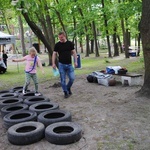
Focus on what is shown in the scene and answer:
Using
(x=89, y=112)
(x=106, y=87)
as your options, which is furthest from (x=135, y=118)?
(x=106, y=87)

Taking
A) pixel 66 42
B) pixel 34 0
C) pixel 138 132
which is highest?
pixel 34 0

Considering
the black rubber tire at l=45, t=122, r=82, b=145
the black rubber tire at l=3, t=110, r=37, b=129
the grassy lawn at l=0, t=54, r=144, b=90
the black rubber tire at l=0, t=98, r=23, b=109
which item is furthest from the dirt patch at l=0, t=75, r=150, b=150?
the grassy lawn at l=0, t=54, r=144, b=90

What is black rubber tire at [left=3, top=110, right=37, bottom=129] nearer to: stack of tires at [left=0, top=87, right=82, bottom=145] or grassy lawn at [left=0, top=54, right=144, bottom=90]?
stack of tires at [left=0, top=87, right=82, bottom=145]

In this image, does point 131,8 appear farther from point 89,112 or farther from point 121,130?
point 121,130

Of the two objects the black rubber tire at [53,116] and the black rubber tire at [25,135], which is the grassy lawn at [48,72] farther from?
the black rubber tire at [25,135]

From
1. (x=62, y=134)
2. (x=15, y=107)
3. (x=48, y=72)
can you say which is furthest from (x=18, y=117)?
(x=48, y=72)

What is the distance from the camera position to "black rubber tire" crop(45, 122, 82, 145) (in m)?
4.08

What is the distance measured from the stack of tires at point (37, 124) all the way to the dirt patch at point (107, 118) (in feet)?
0.40

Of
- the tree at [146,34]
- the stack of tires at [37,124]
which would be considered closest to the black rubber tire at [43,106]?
the stack of tires at [37,124]

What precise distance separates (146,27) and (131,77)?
2.68 metres

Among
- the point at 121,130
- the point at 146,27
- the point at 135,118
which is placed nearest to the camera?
the point at 121,130

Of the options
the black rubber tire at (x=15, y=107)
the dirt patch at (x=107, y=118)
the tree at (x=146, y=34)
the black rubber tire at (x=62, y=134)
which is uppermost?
the tree at (x=146, y=34)

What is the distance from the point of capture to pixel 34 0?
9.00 meters

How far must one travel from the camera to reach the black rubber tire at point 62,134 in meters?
4.08
